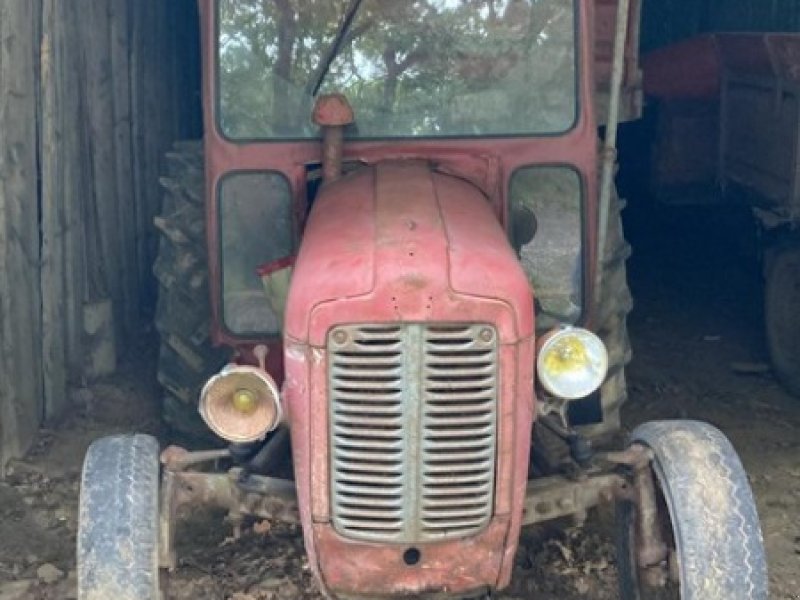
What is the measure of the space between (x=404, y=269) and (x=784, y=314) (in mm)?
4046

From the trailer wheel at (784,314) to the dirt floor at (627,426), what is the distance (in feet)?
0.40

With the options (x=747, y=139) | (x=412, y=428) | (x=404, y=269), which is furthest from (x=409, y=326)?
(x=747, y=139)

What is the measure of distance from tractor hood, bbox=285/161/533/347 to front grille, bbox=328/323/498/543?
2.1 inches

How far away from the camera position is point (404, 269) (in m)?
3.95

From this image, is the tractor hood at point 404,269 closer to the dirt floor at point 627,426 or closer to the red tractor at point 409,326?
the red tractor at point 409,326

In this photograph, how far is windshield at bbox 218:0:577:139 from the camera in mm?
5008

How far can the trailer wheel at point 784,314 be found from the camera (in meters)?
7.36

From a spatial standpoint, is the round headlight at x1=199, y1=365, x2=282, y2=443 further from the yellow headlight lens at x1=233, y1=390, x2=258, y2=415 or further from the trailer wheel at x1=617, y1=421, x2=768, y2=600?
the trailer wheel at x1=617, y1=421, x2=768, y2=600

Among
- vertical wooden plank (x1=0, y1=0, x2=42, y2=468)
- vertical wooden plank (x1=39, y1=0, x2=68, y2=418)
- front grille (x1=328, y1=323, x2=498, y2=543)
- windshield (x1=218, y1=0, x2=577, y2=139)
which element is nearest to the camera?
front grille (x1=328, y1=323, x2=498, y2=543)

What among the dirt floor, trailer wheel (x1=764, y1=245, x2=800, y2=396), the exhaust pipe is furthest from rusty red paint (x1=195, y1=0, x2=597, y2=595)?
trailer wheel (x1=764, y1=245, x2=800, y2=396)

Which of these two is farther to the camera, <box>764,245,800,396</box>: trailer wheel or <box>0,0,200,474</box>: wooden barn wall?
<box>764,245,800,396</box>: trailer wheel

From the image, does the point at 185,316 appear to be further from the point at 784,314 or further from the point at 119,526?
the point at 784,314

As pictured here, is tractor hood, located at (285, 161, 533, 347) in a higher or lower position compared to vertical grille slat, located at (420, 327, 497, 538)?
higher

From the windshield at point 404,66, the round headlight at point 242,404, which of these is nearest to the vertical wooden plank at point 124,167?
the windshield at point 404,66
